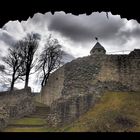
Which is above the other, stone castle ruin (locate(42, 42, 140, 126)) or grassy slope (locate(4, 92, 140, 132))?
stone castle ruin (locate(42, 42, 140, 126))

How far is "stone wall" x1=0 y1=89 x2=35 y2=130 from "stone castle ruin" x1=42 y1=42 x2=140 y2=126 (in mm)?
2751

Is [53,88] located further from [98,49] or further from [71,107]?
[98,49]

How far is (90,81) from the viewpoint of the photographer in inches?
1256

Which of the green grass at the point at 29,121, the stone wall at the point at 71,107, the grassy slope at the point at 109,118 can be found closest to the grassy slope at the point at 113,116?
the grassy slope at the point at 109,118

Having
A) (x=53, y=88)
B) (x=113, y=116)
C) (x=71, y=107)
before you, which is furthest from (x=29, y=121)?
(x=53, y=88)

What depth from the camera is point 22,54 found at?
1661 inches

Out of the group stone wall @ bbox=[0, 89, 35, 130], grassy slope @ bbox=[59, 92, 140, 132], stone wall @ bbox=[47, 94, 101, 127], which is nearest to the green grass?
stone wall @ bbox=[0, 89, 35, 130]

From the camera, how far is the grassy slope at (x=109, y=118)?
80.3ft

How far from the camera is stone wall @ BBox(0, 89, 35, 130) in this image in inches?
1152

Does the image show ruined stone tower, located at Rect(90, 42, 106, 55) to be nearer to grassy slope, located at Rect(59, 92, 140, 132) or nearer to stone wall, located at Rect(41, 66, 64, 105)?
stone wall, located at Rect(41, 66, 64, 105)
